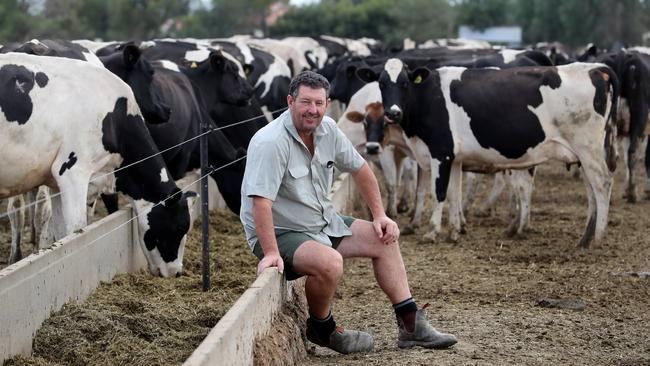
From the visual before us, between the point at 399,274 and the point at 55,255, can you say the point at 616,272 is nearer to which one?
the point at 399,274

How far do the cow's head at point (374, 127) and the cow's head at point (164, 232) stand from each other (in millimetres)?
4172

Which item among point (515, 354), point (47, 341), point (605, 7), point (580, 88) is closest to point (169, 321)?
point (47, 341)

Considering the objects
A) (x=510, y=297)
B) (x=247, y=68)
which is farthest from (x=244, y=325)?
(x=247, y=68)

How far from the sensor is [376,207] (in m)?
7.57

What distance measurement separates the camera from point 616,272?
1088 centimetres

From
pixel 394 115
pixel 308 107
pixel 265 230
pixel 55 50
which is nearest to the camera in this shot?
pixel 265 230

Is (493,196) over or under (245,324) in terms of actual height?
under

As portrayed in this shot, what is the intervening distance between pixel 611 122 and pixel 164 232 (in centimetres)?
584

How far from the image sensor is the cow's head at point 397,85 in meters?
13.2

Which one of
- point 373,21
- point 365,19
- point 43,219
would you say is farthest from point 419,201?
point 373,21

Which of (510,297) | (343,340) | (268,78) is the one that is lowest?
(510,297)

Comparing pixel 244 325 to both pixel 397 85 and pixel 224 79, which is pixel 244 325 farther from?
pixel 224 79

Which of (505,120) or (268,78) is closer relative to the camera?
(505,120)

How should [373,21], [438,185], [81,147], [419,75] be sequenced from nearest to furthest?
1. [81,147]
2. [438,185]
3. [419,75]
4. [373,21]
